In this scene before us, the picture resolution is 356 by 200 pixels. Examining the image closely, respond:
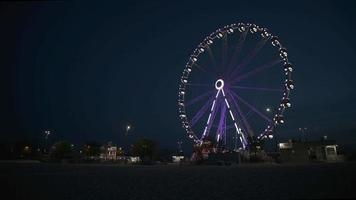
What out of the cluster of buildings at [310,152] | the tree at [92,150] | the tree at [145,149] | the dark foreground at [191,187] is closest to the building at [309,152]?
the cluster of buildings at [310,152]

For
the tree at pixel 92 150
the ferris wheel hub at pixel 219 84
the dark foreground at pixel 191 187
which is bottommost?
the dark foreground at pixel 191 187

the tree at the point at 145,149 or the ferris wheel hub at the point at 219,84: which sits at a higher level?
the ferris wheel hub at the point at 219,84

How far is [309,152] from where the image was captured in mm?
55125

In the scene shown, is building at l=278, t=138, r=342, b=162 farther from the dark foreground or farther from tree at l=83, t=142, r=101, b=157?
tree at l=83, t=142, r=101, b=157

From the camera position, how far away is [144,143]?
6475cm

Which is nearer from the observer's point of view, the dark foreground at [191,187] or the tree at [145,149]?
the dark foreground at [191,187]

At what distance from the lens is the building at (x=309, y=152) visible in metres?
50.7

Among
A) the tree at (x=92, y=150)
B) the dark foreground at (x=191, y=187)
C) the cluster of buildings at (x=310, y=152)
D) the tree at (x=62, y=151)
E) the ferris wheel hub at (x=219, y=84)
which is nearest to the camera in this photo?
the dark foreground at (x=191, y=187)

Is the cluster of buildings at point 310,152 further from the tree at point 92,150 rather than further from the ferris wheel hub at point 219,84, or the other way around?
the tree at point 92,150

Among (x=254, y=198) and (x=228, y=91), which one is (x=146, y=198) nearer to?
(x=254, y=198)

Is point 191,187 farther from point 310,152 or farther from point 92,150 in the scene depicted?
point 92,150

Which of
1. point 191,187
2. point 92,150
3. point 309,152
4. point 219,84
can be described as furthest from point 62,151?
point 191,187

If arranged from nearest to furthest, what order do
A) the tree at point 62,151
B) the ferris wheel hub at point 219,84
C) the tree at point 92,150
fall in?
the ferris wheel hub at point 219,84 < the tree at point 62,151 < the tree at point 92,150

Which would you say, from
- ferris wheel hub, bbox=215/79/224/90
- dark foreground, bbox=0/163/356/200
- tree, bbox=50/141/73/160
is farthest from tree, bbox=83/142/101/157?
dark foreground, bbox=0/163/356/200
